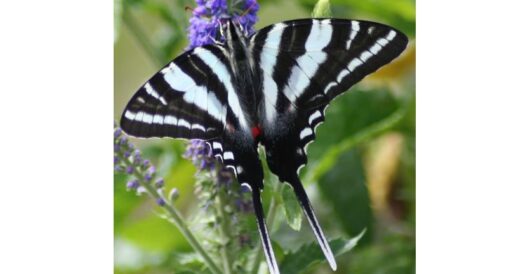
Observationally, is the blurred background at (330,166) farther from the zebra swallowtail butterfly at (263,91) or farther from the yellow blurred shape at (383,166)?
the zebra swallowtail butterfly at (263,91)

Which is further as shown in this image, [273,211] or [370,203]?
[370,203]

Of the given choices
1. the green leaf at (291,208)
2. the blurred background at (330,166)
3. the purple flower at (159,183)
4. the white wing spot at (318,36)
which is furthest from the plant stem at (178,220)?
the blurred background at (330,166)

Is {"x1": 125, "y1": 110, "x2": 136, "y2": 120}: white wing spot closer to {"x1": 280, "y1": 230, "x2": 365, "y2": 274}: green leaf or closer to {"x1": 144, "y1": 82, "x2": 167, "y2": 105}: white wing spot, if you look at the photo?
{"x1": 144, "y1": 82, "x2": 167, "y2": 105}: white wing spot

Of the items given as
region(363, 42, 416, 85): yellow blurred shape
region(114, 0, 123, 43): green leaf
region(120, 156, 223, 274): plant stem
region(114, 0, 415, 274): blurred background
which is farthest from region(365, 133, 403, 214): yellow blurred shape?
region(120, 156, 223, 274): plant stem

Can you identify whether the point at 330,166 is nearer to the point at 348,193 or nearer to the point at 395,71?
the point at 348,193

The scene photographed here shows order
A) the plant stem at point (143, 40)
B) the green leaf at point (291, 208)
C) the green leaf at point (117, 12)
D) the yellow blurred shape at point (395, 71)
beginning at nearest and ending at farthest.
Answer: the green leaf at point (291, 208)
the green leaf at point (117, 12)
the plant stem at point (143, 40)
the yellow blurred shape at point (395, 71)

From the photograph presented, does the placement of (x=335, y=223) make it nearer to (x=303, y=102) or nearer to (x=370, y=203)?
(x=370, y=203)
